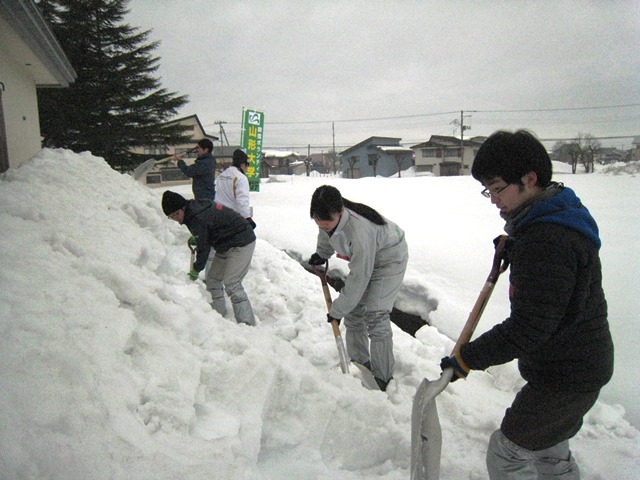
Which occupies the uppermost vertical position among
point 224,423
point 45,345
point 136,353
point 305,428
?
point 45,345

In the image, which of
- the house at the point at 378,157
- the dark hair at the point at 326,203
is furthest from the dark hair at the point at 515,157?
the house at the point at 378,157

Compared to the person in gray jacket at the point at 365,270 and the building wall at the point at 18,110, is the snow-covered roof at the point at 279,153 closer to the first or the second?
the building wall at the point at 18,110

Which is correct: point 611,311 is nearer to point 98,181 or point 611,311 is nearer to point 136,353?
point 136,353

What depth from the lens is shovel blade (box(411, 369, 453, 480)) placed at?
4.50ft

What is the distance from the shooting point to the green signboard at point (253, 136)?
9695 millimetres

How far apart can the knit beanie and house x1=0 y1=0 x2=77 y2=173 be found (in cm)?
249

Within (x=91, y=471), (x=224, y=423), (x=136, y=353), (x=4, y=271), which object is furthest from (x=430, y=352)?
(x=4, y=271)

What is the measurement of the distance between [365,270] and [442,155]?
30484 millimetres

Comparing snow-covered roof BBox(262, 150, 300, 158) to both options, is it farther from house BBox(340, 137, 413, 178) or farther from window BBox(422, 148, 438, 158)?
window BBox(422, 148, 438, 158)

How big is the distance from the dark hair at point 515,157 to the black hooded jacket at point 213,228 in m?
2.29

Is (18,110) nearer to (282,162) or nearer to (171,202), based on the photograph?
(171,202)

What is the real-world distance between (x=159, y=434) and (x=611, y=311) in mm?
4231

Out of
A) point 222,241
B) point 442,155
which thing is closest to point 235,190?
point 222,241

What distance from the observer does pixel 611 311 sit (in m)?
3.56
